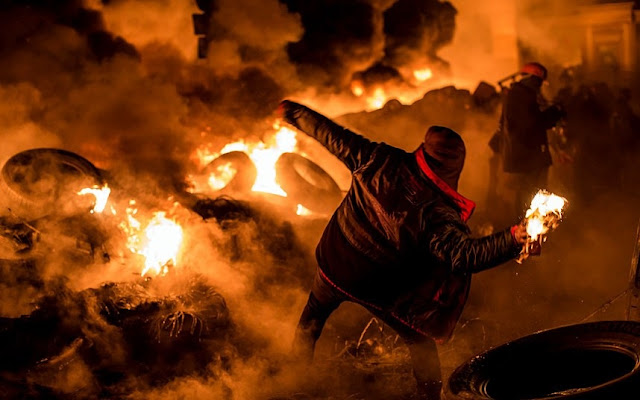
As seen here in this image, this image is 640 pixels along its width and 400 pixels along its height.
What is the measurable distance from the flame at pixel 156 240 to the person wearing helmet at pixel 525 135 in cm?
377

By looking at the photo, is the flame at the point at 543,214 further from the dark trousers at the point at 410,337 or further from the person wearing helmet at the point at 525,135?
the person wearing helmet at the point at 525,135

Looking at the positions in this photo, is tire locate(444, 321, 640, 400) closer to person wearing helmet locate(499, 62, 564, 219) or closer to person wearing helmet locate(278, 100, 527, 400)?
person wearing helmet locate(278, 100, 527, 400)

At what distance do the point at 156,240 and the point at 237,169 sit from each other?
5.60ft

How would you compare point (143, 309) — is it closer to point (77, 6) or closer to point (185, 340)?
point (185, 340)

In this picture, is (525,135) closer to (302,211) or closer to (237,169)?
(302,211)

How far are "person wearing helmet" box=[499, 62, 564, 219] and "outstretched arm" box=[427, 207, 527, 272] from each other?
3.87 meters

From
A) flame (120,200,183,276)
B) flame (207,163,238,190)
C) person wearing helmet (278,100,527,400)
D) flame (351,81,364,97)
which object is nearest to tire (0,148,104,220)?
flame (120,200,183,276)

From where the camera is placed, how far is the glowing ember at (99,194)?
6.72m

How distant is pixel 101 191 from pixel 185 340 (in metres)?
2.39

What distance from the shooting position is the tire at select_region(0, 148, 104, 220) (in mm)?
6508

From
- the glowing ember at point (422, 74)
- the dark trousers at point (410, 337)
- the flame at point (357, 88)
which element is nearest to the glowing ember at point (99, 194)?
the dark trousers at point (410, 337)

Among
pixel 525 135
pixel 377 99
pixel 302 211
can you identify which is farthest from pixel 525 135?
pixel 377 99

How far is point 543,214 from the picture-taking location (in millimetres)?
3262

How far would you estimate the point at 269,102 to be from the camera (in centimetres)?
975
